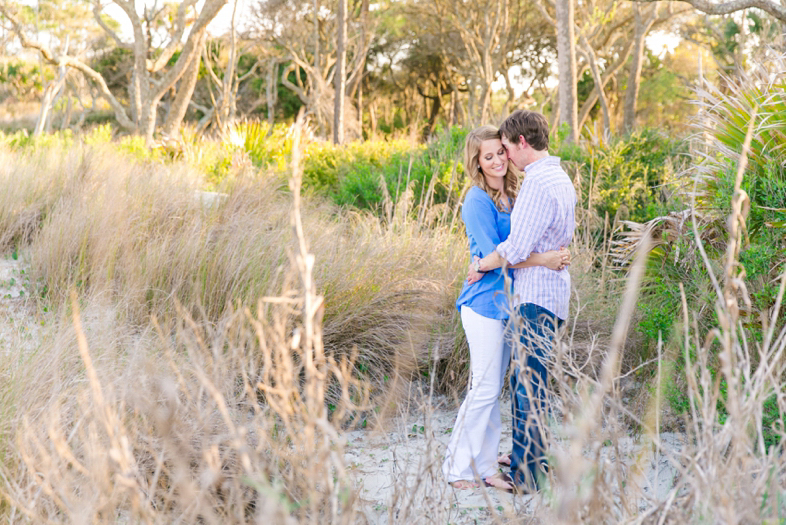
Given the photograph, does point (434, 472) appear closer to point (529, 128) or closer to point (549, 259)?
point (549, 259)

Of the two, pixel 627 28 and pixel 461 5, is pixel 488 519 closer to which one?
pixel 461 5

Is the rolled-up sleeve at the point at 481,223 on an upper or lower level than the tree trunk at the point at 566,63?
lower

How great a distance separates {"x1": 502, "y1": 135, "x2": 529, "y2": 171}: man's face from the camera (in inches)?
135

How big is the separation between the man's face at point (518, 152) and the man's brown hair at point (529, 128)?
2 centimetres

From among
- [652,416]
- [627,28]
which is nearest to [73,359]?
[652,416]

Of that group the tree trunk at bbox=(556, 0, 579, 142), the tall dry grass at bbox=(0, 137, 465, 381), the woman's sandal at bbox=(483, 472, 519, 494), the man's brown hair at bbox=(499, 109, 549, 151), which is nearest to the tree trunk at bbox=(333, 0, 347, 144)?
the tree trunk at bbox=(556, 0, 579, 142)

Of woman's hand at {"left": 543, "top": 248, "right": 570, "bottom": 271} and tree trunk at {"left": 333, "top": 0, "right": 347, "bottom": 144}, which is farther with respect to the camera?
tree trunk at {"left": 333, "top": 0, "right": 347, "bottom": 144}

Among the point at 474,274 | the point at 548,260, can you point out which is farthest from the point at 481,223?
the point at 548,260

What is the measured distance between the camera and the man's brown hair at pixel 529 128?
339 centimetres

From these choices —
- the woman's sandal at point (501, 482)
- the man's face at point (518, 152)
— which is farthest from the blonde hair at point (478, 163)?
the woman's sandal at point (501, 482)

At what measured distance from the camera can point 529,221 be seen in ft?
10.6

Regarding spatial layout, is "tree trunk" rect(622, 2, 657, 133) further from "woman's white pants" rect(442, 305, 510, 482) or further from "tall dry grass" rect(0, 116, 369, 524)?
"tall dry grass" rect(0, 116, 369, 524)

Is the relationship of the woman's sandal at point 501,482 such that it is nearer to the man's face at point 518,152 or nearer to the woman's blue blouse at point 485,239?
the woman's blue blouse at point 485,239

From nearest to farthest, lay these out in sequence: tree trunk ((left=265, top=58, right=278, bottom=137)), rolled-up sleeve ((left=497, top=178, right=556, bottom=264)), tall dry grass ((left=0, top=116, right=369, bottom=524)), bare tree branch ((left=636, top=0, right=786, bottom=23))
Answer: tall dry grass ((left=0, top=116, right=369, bottom=524)) < rolled-up sleeve ((left=497, top=178, right=556, bottom=264)) < bare tree branch ((left=636, top=0, right=786, bottom=23)) < tree trunk ((left=265, top=58, right=278, bottom=137))
